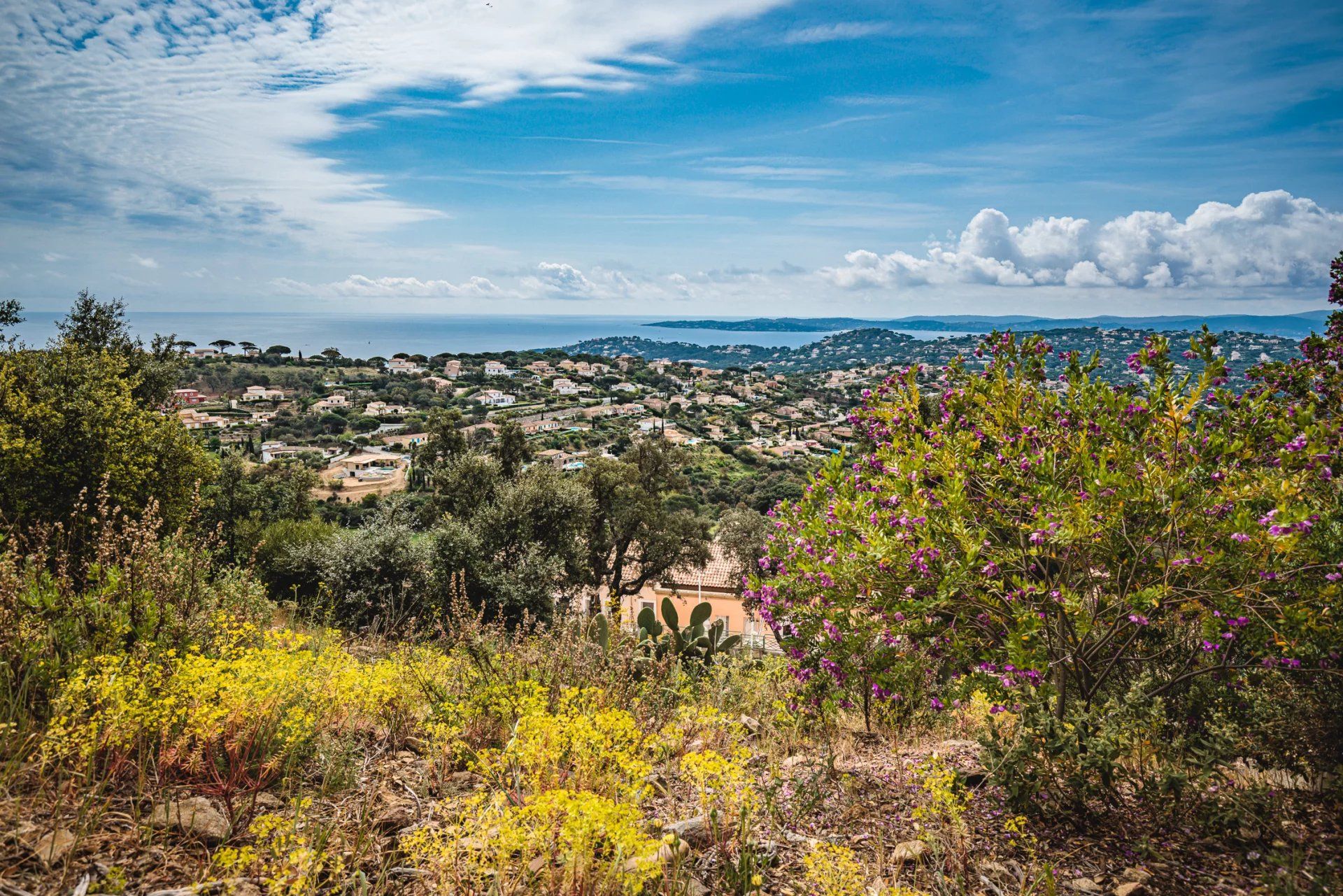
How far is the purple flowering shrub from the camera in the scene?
112 inches

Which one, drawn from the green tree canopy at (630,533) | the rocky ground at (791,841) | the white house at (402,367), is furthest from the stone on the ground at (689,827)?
the white house at (402,367)

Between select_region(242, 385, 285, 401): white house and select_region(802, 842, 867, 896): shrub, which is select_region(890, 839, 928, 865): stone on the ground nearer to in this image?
select_region(802, 842, 867, 896): shrub

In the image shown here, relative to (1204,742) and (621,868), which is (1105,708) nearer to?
(1204,742)

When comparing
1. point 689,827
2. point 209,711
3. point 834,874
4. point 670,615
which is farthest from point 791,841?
point 670,615

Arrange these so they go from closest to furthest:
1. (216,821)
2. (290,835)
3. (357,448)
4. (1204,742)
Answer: (290,835) < (216,821) < (1204,742) < (357,448)

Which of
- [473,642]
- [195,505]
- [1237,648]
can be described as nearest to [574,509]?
[473,642]

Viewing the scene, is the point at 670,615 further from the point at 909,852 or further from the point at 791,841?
the point at 909,852

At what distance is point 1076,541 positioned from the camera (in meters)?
3.16

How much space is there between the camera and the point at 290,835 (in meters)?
2.43

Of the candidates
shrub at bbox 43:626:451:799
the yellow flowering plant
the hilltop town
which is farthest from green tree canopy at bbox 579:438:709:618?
the yellow flowering plant

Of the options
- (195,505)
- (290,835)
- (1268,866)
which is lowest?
(1268,866)

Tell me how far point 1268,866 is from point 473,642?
4.01 metres

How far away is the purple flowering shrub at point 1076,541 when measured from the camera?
9.32 ft

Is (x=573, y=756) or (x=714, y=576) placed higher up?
(x=573, y=756)
